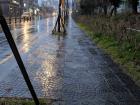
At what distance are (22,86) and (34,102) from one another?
2022mm

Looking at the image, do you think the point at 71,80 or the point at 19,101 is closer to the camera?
the point at 19,101

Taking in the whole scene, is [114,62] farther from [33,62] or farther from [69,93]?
[69,93]

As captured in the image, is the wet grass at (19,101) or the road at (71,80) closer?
the wet grass at (19,101)

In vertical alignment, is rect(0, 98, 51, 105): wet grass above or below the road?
above

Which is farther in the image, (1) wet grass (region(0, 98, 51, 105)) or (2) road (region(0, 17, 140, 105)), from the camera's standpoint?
(2) road (region(0, 17, 140, 105))

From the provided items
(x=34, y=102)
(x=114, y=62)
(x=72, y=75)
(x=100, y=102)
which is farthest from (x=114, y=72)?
(x=34, y=102)

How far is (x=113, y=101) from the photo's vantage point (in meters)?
8.73

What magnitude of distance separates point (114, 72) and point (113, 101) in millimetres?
4182

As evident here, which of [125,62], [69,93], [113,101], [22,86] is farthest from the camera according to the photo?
[125,62]

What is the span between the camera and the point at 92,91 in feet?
31.9

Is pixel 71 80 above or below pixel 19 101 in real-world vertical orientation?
below

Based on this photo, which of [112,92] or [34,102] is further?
[112,92]

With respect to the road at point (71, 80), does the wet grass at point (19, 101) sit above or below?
above

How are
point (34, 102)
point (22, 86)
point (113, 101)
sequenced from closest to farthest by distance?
point (34, 102)
point (113, 101)
point (22, 86)
